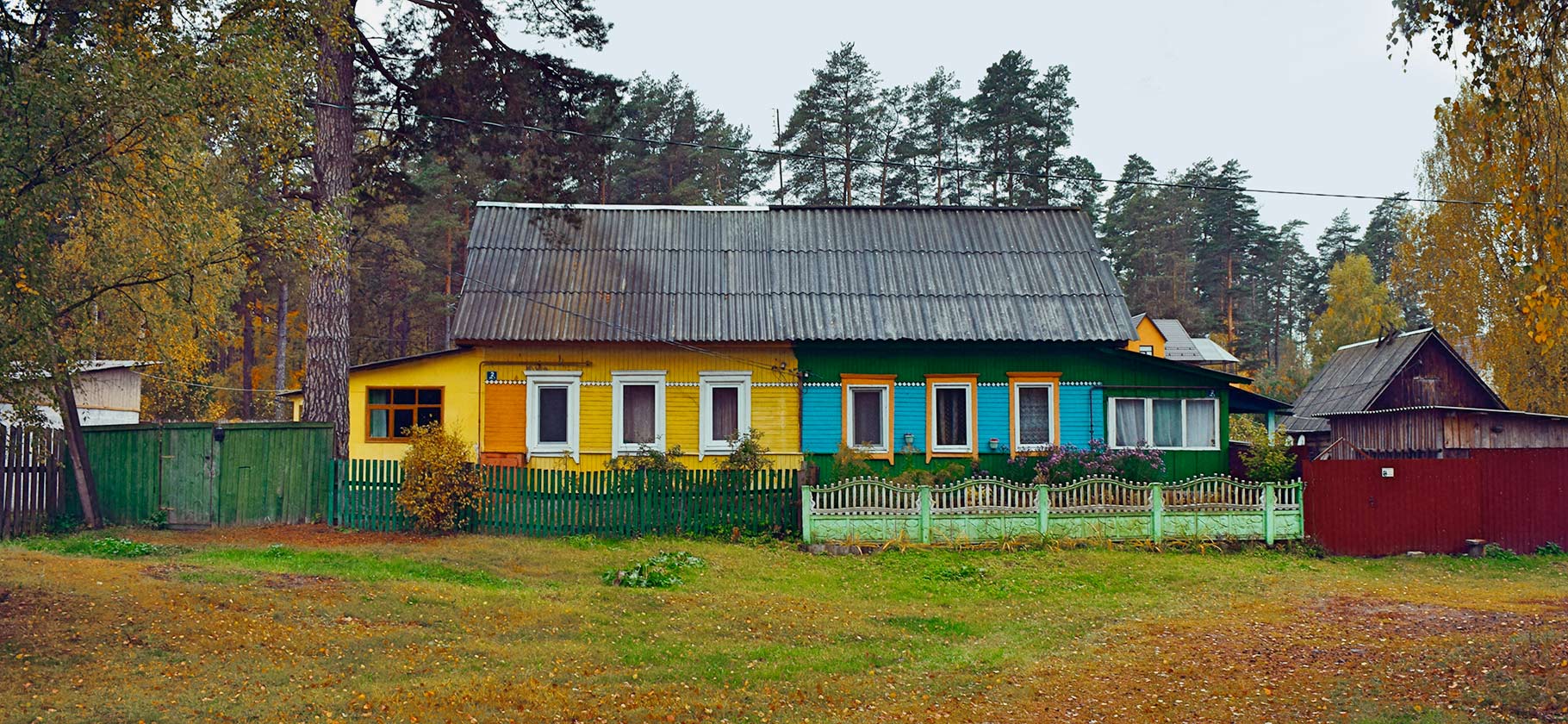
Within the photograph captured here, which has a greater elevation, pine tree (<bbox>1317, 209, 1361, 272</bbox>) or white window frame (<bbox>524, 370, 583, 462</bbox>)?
pine tree (<bbox>1317, 209, 1361, 272</bbox>)

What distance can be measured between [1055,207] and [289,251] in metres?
17.6

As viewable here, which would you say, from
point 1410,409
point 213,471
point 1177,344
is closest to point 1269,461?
point 1410,409

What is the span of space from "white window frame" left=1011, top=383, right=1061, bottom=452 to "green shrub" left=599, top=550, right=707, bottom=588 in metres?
8.55

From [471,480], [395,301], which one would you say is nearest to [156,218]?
[471,480]

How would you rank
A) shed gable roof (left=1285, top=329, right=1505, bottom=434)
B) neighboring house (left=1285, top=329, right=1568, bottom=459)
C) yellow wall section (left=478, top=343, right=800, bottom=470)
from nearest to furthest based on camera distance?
yellow wall section (left=478, top=343, right=800, bottom=470)
neighboring house (left=1285, top=329, right=1568, bottom=459)
shed gable roof (left=1285, top=329, right=1505, bottom=434)

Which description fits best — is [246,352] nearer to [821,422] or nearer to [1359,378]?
[821,422]

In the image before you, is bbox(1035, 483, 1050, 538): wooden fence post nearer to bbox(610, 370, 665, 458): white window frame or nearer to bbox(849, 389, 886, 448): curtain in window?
bbox(849, 389, 886, 448): curtain in window

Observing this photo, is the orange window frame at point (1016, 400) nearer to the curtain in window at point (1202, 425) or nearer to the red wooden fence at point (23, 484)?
the curtain in window at point (1202, 425)

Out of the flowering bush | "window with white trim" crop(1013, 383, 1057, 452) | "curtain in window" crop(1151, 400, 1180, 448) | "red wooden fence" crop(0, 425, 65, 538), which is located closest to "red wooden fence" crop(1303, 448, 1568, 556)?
the flowering bush

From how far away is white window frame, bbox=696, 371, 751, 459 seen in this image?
70.8ft

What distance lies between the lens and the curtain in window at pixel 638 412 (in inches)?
856

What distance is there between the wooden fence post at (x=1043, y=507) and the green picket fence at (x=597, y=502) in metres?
3.87

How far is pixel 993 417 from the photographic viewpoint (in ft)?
71.4

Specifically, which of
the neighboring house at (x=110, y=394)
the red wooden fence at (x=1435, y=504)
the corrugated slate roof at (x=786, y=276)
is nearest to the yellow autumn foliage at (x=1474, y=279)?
the red wooden fence at (x=1435, y=504)
